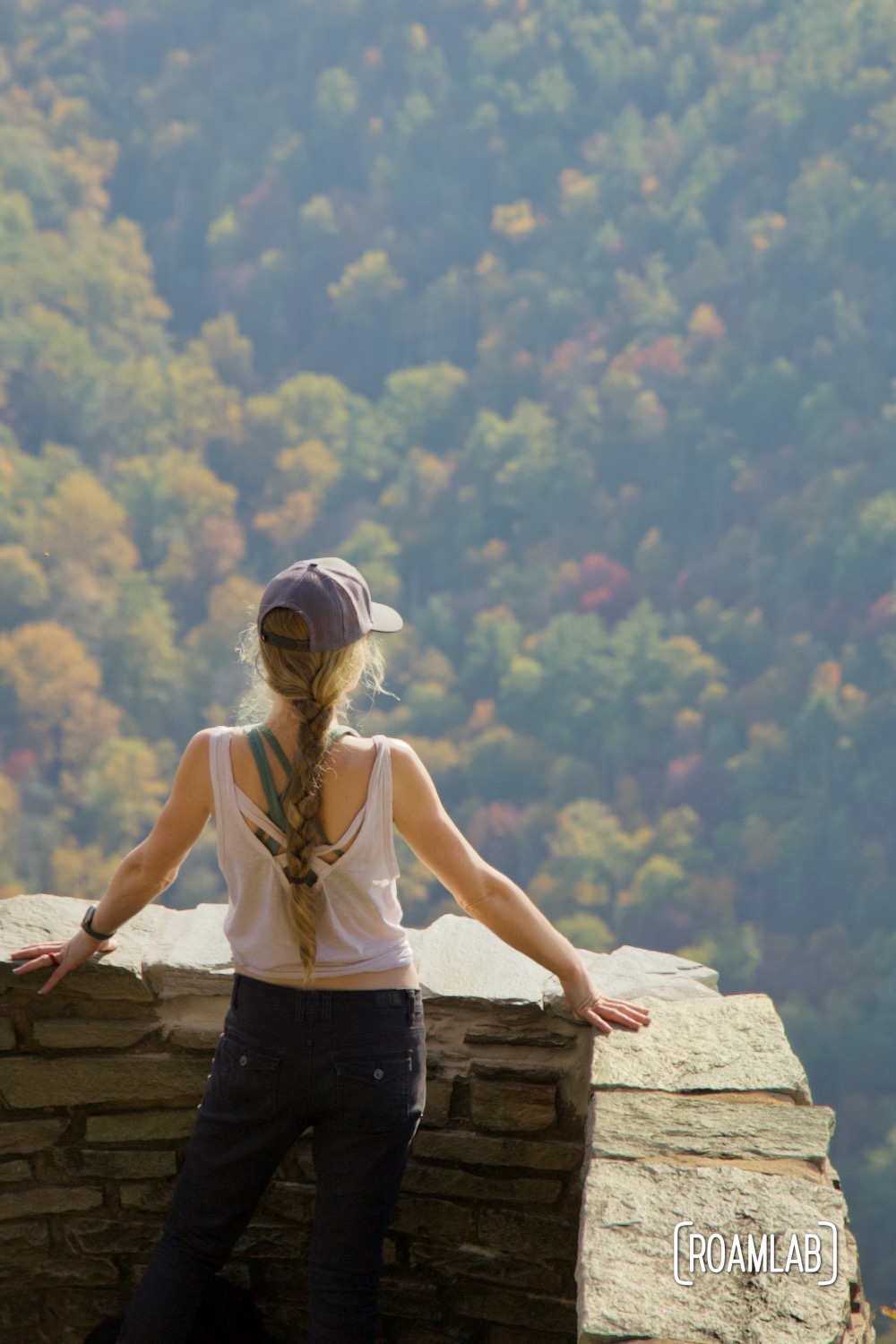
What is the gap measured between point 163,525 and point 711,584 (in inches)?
637

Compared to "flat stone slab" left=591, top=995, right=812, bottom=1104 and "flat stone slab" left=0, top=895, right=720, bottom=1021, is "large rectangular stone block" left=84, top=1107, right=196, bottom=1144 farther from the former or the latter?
"flat stone slab" left=591, top=995, right=812, bottom=1104

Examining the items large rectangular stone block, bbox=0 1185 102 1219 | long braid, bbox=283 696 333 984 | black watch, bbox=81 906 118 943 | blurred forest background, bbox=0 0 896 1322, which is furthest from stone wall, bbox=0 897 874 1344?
blurred forest background, bbox=0 0 896 1322

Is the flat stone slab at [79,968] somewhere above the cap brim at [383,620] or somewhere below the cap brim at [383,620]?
below

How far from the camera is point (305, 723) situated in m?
1.23

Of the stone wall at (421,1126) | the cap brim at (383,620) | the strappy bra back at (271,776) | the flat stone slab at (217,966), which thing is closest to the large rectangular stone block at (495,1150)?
the stone wall at (421,1126)

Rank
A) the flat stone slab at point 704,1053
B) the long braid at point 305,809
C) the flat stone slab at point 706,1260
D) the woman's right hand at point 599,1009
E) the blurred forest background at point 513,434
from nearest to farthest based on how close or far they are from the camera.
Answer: the flat stone slab at point 706,1260, the long braid at point 305,809, the flat stone slab at point 704,1053, the woman's right hand at point 599,1009, the blurred forest background at point 513,434

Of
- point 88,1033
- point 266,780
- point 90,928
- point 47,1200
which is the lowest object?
point 47,1200

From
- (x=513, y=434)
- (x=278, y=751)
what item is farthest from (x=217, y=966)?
(x=513, y=434)

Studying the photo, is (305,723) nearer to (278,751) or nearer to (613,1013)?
(278,751)

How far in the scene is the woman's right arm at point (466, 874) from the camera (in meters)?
1.26

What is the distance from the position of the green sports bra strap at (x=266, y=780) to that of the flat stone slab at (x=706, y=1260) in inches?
18.6

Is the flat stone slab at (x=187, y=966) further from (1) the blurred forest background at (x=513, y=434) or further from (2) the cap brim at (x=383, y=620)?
(1) the blurred forest background at (x=513, y=434)

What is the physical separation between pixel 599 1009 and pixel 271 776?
1.94ft

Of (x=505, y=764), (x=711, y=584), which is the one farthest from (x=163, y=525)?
(x=711, y=584)
